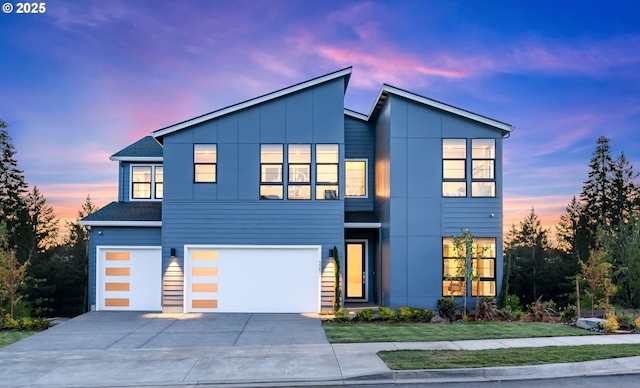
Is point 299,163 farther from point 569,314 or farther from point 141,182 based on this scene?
point 569,314

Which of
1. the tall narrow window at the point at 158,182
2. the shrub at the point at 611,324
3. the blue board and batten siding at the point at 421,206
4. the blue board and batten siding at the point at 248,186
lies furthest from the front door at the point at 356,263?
the shrub at the point at 611,324

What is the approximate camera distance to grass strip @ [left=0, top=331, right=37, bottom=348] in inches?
443

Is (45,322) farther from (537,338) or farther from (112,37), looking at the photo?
(537,338)

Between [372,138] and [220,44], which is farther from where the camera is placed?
[220,44]

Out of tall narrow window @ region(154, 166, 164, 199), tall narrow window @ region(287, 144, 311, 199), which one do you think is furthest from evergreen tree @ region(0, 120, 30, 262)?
tall narrow window @ region(287, 144, 311, 199)

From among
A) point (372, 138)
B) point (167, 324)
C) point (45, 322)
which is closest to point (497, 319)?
point (372, 138)

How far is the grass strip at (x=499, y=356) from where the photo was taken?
839 centimetres

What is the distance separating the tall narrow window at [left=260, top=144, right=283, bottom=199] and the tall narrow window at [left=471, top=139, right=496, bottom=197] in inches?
249

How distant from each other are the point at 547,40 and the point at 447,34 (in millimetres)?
3709

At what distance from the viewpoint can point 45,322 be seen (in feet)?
43.4

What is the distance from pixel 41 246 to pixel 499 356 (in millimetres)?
36611

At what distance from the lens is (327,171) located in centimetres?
1577

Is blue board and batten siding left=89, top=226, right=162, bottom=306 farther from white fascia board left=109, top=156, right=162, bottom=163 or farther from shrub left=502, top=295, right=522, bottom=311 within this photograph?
shrub left=502, top=295, right=522, bottom=311

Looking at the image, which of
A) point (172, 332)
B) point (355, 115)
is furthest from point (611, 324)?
point (172, 332)
